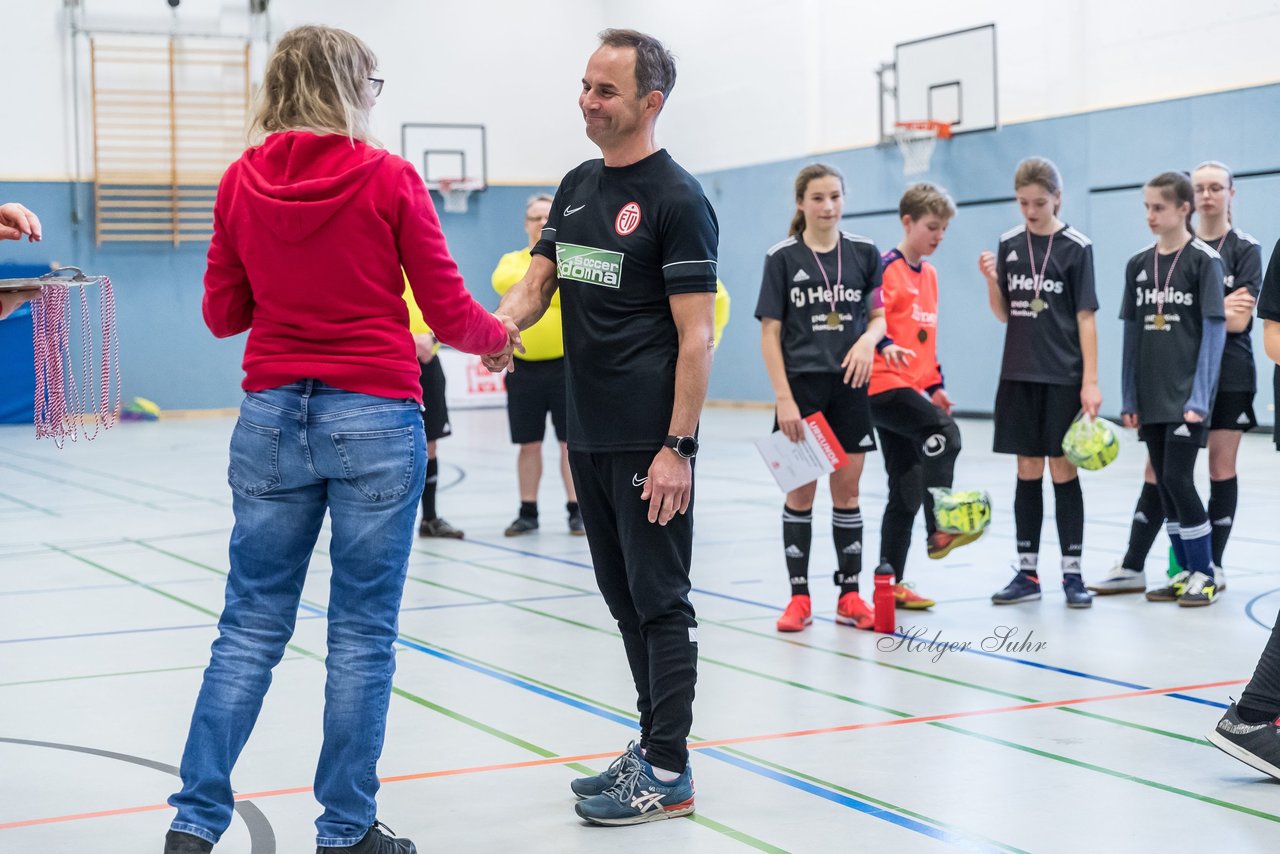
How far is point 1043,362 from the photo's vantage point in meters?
5.65

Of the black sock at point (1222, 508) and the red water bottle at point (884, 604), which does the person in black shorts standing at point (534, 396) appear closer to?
the red water bottle at point (884, 604)

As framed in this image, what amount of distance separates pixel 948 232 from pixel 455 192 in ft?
24.7

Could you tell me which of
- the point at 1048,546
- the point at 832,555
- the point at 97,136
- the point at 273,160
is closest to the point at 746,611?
the point at 832,555

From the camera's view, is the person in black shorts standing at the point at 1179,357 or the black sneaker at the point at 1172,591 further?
the black sneaker at the point at 1172,591

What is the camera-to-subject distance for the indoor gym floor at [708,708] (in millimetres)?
3062

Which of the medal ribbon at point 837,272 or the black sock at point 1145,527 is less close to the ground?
the medal ribbon at point 837,272

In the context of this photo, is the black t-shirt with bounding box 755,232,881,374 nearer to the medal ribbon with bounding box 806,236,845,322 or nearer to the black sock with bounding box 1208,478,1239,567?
the medal ribbon with bounding box 806,236,845,322

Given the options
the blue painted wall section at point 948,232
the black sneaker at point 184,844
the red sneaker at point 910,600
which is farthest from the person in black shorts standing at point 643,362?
the blue painted wall section at point 948,232

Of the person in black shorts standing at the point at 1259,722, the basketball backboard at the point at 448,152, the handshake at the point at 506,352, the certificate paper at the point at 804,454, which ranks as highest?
the basketball backboard at the point at 448,152

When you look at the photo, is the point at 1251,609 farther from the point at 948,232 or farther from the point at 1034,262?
the point at 948,232

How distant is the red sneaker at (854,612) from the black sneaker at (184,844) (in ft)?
9.91

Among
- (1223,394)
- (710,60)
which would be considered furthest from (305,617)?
(710,60)

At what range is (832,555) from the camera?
702 centimetres

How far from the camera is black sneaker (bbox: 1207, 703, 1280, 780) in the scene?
3.27m
